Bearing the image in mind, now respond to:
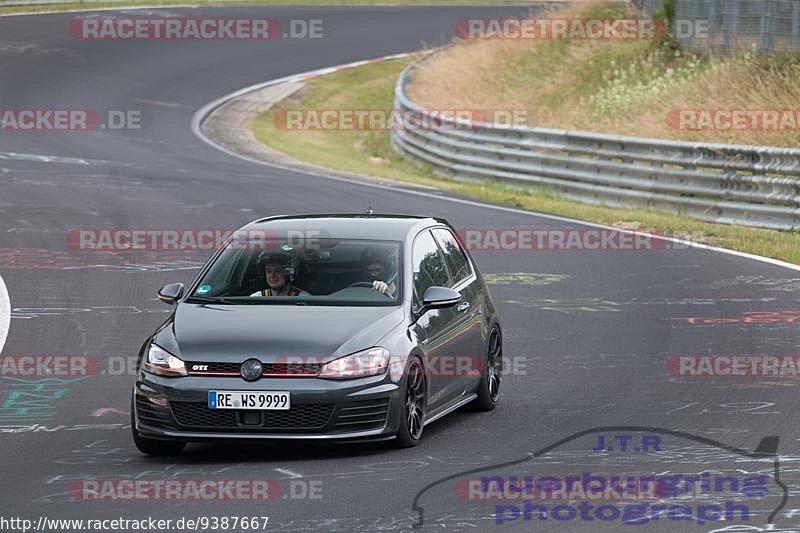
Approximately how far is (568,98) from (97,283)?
19.4 m

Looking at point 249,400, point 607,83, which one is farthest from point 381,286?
point 607,83

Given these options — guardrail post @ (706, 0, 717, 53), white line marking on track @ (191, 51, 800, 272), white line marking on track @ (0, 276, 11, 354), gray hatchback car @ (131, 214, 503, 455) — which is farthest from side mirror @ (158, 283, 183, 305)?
guardrail post @ (706, 0, 717, 53)

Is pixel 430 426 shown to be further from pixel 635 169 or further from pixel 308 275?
pixel 635 169

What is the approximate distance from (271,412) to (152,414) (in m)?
0.74

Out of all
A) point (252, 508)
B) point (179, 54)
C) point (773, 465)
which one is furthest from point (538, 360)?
point (179, 54)

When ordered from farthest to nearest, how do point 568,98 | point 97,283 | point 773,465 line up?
1. point 568,98
2. point 97,283
3. point 773,465

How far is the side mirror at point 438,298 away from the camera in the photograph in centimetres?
1012

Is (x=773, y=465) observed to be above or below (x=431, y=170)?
above

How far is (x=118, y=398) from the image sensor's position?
11.6m

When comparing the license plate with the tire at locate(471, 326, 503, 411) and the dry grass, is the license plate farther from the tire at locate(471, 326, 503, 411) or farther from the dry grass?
the dry grass

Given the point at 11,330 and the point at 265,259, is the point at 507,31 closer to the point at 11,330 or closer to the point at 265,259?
the point at 11,330

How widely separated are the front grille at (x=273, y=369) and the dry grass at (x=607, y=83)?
17533mm

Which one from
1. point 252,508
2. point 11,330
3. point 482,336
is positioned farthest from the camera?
point 11,330

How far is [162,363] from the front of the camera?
942 centimetres
